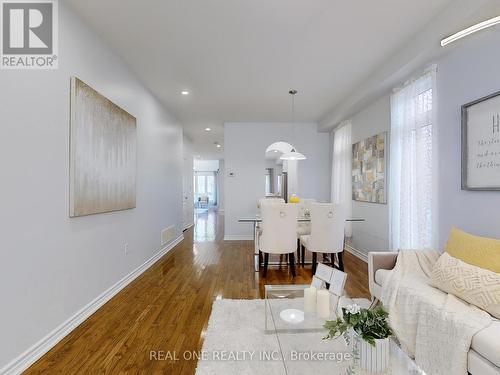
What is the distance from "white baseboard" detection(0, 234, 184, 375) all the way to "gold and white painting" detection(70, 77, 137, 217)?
906 millimetres

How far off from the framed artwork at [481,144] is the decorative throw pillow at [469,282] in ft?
2.51

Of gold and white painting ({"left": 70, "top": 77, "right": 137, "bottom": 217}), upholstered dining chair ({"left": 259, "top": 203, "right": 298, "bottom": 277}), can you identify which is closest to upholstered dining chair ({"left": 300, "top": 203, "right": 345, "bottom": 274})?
upholstered dining chair ({"left": 259, "top": 203, "right": 298, "bottom": 277})

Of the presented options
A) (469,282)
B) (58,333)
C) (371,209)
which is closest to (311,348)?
(469,282)

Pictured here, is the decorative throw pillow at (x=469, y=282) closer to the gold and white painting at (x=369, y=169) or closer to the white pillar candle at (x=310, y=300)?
the white pillar candle at (x=310, y=300)

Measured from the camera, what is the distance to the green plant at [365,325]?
4.40 feet

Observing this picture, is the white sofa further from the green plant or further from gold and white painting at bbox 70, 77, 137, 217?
gold and white painting at bbox 70, 77, 137, 217

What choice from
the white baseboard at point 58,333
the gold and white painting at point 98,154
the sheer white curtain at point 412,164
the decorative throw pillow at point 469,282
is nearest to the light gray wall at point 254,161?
the sheer white curtain at point 412,164

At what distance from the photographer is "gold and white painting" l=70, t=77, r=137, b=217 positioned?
2318mm

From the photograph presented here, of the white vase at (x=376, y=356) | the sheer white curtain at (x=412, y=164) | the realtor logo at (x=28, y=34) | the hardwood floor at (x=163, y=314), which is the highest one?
the realtor logo at (x=28, y=34)

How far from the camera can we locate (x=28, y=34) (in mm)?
2008

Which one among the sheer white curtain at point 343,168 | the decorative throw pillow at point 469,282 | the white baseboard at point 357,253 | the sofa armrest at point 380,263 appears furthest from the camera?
the sheer white curtain at point 343,168

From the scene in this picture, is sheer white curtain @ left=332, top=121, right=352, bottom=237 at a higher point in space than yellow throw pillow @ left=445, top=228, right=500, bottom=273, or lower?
higher

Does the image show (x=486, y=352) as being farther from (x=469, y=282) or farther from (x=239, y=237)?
(x=239, y=237)

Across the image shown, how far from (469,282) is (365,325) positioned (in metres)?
0.96
